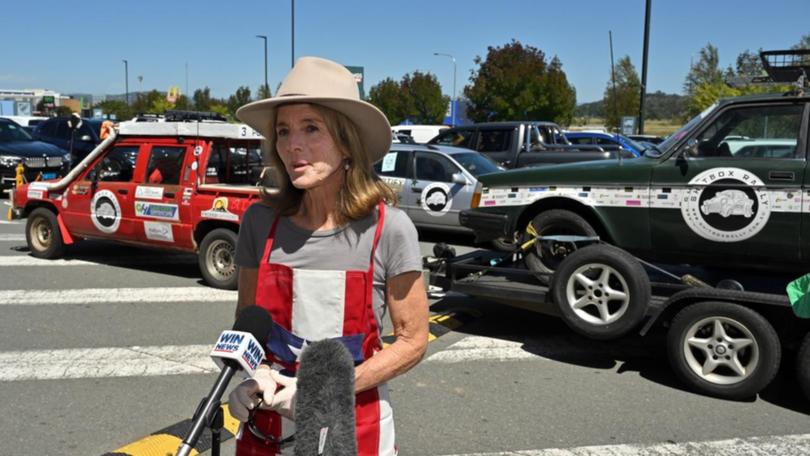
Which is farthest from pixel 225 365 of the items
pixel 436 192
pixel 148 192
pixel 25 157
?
pixel 25 157

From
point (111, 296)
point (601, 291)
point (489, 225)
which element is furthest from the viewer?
point (111, 296)

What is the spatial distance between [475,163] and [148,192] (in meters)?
5.34

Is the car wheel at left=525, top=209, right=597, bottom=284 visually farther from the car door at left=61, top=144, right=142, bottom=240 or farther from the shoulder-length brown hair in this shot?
the car door at left=61, top=144, right=142, bottom=240

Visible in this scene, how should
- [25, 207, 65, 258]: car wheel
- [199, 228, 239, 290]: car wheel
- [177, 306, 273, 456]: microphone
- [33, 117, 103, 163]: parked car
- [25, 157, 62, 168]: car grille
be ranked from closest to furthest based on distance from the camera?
1. [177, 306, 273, 456]: microphone
2. [199, 228, 239, 290]: car wheel
3. [25, 207, 65, 258]: car wheel
4. [25, 157, 62, 168]: car grille
5. [33, 117, 103, 163]: parked car

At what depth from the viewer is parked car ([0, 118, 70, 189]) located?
55.9 feet

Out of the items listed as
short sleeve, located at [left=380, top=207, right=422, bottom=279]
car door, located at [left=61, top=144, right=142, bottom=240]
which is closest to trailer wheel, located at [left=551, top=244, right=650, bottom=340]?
short sleeve, located at [left=380, top=207, right=422, bottom=279]

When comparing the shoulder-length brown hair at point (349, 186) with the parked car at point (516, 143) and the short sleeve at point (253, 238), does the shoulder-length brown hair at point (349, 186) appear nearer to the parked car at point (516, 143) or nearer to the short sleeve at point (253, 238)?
the short sleeve at point (253, 238)

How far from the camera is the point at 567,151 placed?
14328 millimetres

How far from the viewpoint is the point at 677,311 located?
5.29 meters

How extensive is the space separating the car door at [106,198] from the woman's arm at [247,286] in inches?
278

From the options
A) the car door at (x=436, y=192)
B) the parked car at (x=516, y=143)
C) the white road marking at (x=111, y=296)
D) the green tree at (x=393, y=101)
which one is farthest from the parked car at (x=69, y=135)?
the green tree at (x=393, y=101)

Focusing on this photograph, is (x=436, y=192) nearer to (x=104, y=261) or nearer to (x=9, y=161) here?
(x=104, y=261)

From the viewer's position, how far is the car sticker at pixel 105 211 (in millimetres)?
8906

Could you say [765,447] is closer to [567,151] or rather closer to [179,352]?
[179,352]
